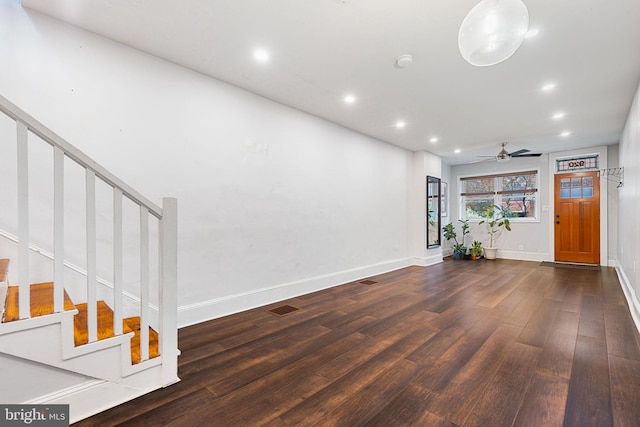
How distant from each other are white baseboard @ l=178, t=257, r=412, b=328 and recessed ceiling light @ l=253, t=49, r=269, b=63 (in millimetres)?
2496

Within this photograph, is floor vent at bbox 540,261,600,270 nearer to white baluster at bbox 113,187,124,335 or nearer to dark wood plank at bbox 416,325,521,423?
dark wood plank at bbox 416,325,521,423

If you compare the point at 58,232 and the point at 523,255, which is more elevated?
the point at 58,232

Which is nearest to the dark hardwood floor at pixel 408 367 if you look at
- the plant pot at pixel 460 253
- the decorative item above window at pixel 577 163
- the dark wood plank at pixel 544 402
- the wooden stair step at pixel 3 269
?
the dark wood plank at pixel 544 402

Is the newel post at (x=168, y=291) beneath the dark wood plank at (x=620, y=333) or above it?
above

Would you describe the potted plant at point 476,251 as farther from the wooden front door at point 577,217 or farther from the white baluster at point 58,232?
the white baluster at point 58,232

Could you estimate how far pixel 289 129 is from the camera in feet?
12.8

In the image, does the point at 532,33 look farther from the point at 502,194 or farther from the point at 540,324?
the point at 502,194

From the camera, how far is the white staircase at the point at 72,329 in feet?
4.54

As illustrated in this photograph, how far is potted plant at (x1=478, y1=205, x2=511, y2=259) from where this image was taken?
293 inches

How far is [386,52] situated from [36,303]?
10.5ft

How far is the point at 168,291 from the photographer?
1830mm

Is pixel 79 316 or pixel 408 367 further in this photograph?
pixel 408 367

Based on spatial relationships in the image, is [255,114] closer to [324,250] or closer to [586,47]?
[324,250]

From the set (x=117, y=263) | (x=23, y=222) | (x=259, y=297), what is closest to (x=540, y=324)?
(x=259, y=297)
